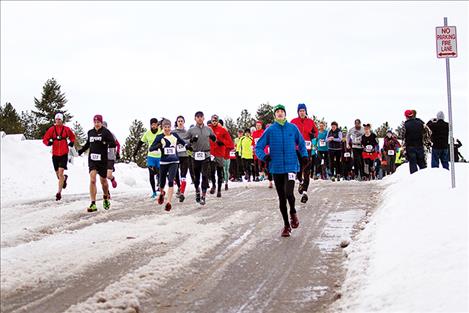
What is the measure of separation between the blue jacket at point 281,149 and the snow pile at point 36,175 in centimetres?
1110

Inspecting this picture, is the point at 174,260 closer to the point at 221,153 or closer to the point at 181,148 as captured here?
the point at 181,148

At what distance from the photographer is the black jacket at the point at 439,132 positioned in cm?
1456

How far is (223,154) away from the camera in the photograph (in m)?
15.5

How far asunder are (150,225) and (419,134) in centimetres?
864

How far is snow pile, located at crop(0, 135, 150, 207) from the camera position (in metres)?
20.8

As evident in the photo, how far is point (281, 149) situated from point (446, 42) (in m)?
3.52

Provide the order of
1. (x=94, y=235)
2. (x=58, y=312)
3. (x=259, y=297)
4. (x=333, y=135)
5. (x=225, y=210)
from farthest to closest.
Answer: (x=333, y=135) < (x=225, y=210) < (x=94, y=235) < (x=259, y=297) < (x=58, y=312)

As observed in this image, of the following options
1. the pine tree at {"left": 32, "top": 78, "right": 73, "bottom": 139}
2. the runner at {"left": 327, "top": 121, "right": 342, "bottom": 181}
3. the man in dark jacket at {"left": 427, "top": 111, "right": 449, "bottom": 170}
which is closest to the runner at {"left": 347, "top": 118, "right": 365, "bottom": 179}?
the runner at {"left": 327, "top": 121, "right": 342, "bottom": 181}

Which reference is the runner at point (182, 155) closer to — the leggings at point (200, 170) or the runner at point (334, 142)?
the leggings at point (200, 170)

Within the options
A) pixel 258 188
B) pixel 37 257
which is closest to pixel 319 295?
pixel 37 257

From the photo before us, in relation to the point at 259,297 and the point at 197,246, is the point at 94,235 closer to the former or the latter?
the point at 197,246

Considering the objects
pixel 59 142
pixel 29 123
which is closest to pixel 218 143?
pixel 59 142

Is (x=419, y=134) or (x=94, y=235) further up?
(x=419, y=134)

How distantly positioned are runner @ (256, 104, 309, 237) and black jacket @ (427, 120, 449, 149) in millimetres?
7108
